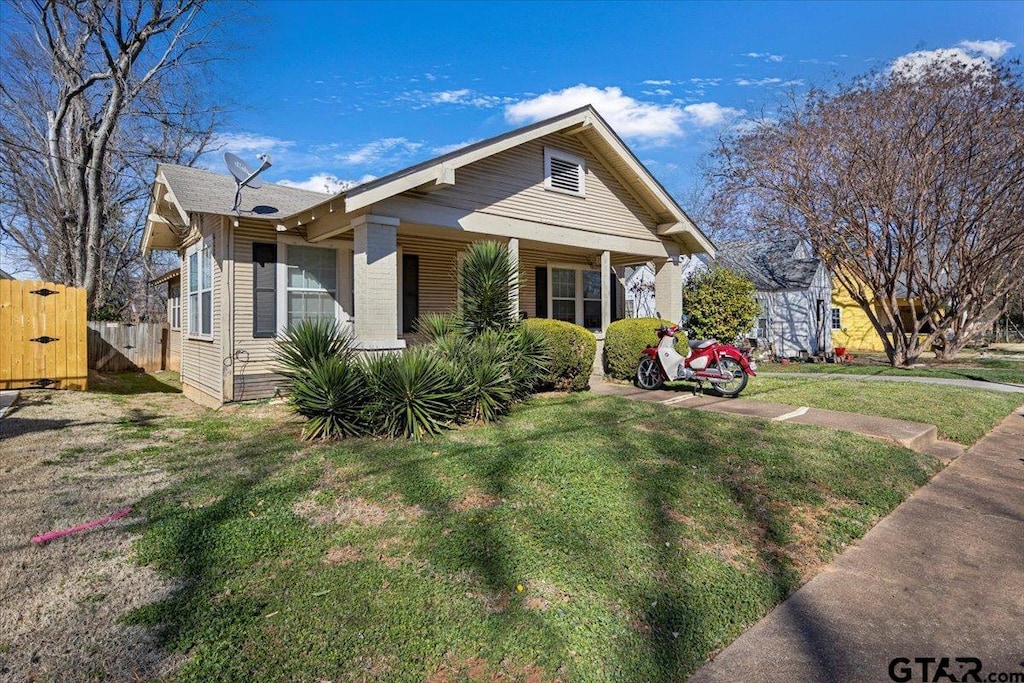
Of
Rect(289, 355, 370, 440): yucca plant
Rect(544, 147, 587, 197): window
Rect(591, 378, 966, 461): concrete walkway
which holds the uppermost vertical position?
Rect(544, 147, 587, 197): window

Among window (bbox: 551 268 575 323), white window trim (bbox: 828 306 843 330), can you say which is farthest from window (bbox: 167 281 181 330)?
white window trim (bbox: 828 306 843 330)

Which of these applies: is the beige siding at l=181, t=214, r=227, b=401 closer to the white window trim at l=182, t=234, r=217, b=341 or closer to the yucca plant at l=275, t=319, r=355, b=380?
the white window trim at l=182, t=234, r=217, b=341

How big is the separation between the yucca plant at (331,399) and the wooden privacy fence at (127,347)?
13211mm

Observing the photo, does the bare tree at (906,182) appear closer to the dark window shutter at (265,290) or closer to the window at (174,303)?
the dark window shutter at (265,290)

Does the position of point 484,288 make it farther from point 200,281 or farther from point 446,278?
point 200,281

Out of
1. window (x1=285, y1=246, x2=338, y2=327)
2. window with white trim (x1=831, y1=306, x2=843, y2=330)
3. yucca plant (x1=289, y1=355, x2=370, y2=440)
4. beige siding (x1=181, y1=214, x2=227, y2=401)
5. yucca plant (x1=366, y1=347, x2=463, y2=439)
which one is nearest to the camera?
yucca plant (x1=289, y1=355, x2=370, y2=440)

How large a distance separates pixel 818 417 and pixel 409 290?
744 centimetres

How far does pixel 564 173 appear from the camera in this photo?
11422mm

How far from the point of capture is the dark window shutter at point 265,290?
915cm

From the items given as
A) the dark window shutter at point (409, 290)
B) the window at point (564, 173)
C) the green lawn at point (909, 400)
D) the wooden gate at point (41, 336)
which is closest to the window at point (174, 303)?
the wooden gate at point (41, 336)

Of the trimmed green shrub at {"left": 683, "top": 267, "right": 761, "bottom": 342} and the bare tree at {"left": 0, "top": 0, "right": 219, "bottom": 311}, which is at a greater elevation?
the bare tree at {"left": 0, "top": 0, "right": 219, "bottom": 311}

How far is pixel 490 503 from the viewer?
13.6ft

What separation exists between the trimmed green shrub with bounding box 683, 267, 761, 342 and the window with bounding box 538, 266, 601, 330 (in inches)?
182

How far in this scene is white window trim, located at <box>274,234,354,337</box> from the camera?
368 inches
